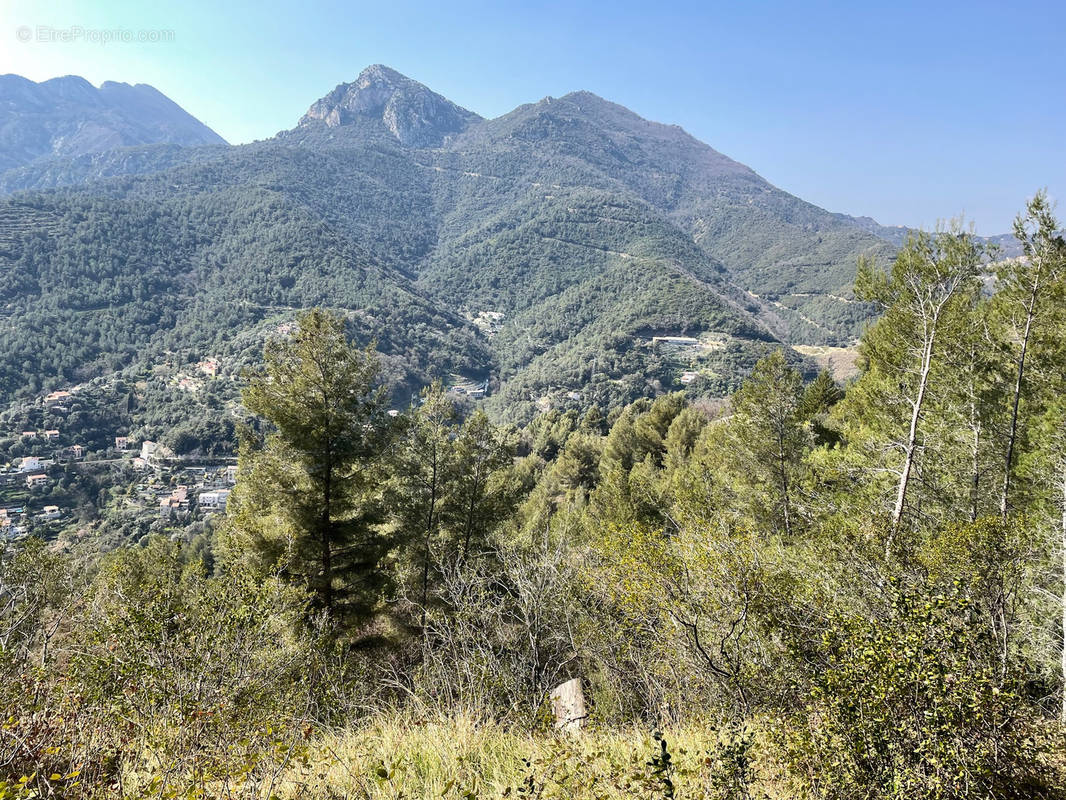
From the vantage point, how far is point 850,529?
6.12 m

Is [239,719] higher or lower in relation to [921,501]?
lower

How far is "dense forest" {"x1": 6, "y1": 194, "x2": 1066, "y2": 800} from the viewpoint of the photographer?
3066mm

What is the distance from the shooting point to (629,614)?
19.0 feet

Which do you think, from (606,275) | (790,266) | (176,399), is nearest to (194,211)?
(176,399)

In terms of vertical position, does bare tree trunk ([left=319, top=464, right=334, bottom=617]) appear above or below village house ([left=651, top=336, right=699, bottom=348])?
below

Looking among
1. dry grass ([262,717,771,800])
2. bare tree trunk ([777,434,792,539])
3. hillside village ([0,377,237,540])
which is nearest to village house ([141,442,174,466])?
hillside village ([0,377,237,540])

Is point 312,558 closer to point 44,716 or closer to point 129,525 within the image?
point 44,716

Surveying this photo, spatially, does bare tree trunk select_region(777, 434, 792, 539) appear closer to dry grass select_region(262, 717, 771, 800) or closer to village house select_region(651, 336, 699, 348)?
dry grass select_region(262, 717, 771, 800)

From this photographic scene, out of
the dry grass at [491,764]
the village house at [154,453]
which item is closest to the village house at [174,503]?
the village house at [154,453]

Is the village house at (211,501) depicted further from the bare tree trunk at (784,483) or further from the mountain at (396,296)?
the bare tree trunk at (784,483)

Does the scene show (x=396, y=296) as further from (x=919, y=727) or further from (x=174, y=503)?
(x=919, y=727)

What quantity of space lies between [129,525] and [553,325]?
10165 centimetres

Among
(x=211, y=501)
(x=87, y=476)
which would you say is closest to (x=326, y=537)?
(x=211, y=501)

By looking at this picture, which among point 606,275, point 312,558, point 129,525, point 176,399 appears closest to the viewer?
point 312,558
